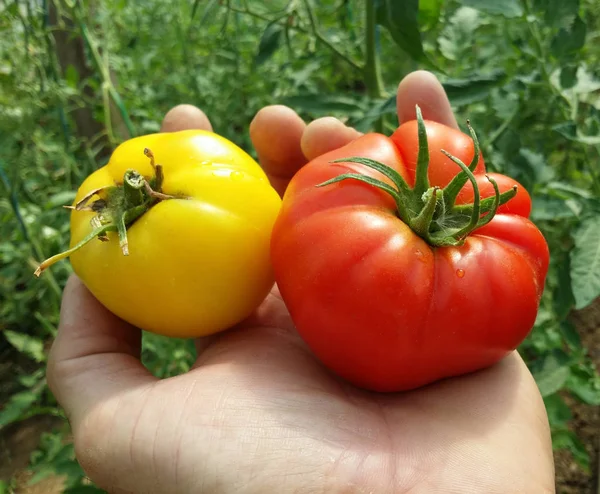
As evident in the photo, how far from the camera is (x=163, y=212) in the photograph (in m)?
0.93

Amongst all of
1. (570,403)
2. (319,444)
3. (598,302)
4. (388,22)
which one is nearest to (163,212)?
(319,444)

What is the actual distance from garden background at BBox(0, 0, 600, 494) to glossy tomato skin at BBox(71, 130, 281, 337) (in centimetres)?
38

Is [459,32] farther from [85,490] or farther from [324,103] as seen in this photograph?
[85,490]

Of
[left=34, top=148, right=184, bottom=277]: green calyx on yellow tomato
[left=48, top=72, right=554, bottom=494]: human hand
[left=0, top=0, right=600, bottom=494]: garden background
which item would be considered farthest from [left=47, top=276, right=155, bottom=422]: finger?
[left=0, top=0, right=600, bottom=494]: garden background

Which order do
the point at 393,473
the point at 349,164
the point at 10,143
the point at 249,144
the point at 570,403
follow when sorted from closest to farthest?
the point at 393,473 < the point at 349,164 < the point at 10,143 < the point at 570,403 < the point at 249,144

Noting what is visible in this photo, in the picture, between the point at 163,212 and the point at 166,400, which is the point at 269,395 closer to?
the point at 166,400

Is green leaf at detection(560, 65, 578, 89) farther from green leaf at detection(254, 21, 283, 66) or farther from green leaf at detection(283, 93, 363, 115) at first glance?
green leaf at detection(254, 21, 283, 66)

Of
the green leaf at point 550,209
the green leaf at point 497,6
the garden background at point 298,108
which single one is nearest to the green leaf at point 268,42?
the garden background at point 298,108

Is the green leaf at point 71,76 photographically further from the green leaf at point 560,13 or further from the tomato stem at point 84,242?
the green leaf at point 560,13

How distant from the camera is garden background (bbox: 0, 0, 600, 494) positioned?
48.0 inches

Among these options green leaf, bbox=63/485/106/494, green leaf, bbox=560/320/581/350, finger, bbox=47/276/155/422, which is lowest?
green leaf, bbox=560/320/581/350

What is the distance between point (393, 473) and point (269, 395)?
0.71 ft

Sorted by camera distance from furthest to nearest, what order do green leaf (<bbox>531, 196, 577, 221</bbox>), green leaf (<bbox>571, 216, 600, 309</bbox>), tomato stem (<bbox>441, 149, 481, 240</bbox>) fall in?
1. green leaf (<bbox>531, 196, 577, 221</bbox>)
2. green leaf (<bbox>571, 216, 600, 309</bbox>)
3. tomato stem (<bbox>441, 149, 481, 240</bbox>)

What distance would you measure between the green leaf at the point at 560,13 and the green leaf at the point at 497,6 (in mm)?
86
